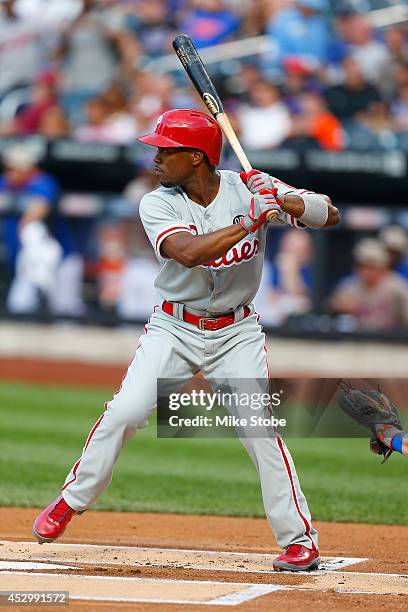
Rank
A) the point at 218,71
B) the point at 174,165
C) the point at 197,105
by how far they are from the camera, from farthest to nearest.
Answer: the point at 218,71
the point at 197,105
the point at 174,165

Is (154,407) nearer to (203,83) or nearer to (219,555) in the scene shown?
(219,555)

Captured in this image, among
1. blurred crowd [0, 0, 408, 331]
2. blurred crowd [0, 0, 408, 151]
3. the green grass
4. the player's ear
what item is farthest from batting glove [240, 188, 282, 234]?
blurred crowd [0, 0, 408, 151]

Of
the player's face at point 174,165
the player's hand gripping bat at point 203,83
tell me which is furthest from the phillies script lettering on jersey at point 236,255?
the player's hand gripping bat at point 203,83

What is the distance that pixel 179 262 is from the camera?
438 cm

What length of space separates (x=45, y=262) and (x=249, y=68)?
10.7 ft

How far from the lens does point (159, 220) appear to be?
178 inches

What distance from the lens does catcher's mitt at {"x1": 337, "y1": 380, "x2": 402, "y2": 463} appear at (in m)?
4.48

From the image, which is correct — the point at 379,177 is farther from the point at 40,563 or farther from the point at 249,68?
the point at 40,563

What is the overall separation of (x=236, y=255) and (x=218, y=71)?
9540 mm

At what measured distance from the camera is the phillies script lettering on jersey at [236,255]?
4535 mm

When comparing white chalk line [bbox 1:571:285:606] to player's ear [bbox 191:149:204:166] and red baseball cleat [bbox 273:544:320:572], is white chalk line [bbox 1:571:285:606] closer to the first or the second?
red baseball cleat [bbox 273:544:320:572]

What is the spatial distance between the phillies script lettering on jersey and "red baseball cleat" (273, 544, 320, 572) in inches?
44.9

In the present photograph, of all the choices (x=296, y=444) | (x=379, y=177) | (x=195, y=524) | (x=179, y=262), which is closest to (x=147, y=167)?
(x=379, y=177)

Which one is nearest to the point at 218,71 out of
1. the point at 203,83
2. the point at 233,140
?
the point at 203,83
